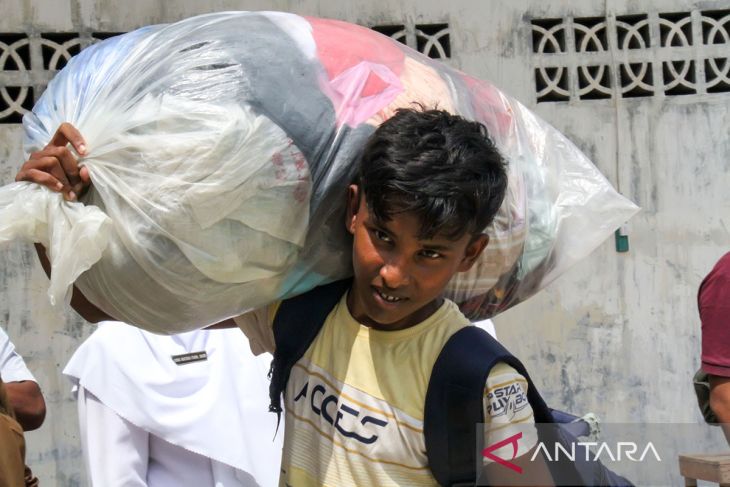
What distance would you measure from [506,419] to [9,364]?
231 cm

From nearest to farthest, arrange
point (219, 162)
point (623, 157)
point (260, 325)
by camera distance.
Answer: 1. point (219, 162)
2. point (260, 325)
3. point (623, 157)

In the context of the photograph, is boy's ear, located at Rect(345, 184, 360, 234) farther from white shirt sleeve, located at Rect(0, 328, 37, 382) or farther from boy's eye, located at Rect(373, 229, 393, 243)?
white shirt sleeve, located at Rect(0, 328, 37, 382)

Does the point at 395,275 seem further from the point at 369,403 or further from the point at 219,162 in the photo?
the point at 219,162

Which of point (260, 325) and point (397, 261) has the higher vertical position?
point (397, 261)

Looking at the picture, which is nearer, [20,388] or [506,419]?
[506,419]

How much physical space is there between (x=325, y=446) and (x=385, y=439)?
14 cm

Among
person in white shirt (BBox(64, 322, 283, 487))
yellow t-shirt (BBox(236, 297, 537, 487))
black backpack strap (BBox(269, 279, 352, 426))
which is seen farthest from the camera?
person in white shirt (BBox(64, 322, 283, 487))

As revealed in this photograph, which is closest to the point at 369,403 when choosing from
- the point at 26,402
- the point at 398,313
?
the point at 398,313

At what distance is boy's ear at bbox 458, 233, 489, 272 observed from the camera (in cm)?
205

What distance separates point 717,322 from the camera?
3006 millimetres

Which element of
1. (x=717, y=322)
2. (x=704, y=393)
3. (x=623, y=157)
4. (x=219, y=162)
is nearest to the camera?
(x=219, y=162)

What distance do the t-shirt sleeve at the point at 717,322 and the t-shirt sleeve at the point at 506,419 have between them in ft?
4.02

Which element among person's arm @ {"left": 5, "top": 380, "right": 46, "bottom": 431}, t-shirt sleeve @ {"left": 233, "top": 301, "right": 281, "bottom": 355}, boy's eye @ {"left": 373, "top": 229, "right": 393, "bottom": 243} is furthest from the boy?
person's arm @ {"left": 5, "top": 380, "right": 46, "bottom": 431}

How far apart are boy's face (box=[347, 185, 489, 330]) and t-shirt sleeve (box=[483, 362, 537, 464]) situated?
0.19 meters
